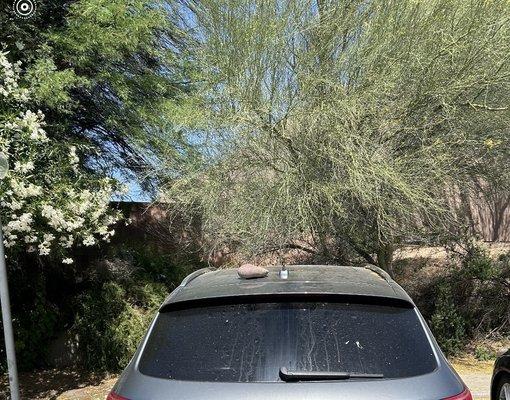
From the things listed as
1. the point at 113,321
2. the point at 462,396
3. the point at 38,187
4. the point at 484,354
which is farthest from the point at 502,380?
the point at 113,321

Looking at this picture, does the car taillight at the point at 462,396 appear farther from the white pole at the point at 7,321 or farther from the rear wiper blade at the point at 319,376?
the white pole at the point at 7,321

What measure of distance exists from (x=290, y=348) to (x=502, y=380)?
3.48 meters

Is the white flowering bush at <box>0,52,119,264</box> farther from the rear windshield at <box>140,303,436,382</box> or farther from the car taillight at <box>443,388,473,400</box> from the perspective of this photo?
the car taillight at <box>443,388,473,400</box>

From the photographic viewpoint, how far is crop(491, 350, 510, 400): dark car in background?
514cm

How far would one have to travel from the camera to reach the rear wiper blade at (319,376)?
2.49 m

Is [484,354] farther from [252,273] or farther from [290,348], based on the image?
[290,348]

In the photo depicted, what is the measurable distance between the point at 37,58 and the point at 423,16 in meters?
4.97

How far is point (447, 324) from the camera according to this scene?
9.00 meters

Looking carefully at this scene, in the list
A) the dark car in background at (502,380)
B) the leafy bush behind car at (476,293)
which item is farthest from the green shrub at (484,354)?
the dark car in background at (502,380)

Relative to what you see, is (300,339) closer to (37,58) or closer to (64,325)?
(37,58)

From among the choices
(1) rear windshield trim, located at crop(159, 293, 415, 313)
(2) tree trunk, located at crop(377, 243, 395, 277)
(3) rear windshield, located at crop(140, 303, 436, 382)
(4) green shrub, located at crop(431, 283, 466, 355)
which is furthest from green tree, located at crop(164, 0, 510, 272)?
(3) rear windshield, located at crop(140, 303, 436, 382)

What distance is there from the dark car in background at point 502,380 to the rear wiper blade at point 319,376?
3.21 metres

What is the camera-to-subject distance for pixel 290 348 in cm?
266

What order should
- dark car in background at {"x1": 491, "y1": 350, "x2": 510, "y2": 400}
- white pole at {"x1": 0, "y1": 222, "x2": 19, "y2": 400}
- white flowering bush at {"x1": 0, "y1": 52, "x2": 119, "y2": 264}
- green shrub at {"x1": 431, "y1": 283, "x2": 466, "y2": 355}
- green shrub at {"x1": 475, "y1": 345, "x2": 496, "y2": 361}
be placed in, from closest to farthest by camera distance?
1. white pole at {"x1": 0, "y1": 222, "x2": 19, "y2": 400}
2. dark car in background at {"x1": 491, "y1": 350, "x2": 510, "y2": 400}
3. white flowering bush at {"x1": 0, "y1": 52, "x2": 119, "y2": 264}
4. green shrub at {"x1": 475, "y1": 345, "x2": 496, "y2": 361}
5. green shrub at {"x1": 431, "y1": 283, "x2": 466, "y2": 355}
